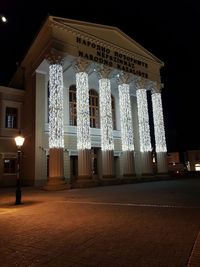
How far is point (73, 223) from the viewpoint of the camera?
264 inches

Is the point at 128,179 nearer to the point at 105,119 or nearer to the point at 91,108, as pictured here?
the point at 105,119

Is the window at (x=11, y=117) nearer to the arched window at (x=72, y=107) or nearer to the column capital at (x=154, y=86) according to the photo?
the arched window at (x=72, y=107)

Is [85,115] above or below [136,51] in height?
below

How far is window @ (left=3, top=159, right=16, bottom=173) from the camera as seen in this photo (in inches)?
956

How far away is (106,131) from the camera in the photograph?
22.6 m

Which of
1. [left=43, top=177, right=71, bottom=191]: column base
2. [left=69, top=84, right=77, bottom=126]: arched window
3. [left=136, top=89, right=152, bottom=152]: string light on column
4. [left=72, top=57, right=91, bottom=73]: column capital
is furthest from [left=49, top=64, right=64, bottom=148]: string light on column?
[left=136, top=89, right=152, bottom=152]: string light on column

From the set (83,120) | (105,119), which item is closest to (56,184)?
(83,120)

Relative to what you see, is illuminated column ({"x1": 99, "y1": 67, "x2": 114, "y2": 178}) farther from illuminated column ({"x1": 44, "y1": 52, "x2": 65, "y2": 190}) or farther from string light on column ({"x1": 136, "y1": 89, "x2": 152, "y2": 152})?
string light on column ({"x1": 136, "y1": 89, "x2": 152, "y2": 152})

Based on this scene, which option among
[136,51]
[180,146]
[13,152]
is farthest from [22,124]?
[180,146]

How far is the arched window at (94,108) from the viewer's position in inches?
1105

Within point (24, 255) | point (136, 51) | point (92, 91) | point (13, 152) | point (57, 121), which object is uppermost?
point (136, 51)

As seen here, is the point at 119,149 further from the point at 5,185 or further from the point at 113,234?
the point at 113,234

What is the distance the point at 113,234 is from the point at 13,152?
21.4 metres

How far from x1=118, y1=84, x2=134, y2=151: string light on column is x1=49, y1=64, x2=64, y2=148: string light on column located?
737 centimetres
